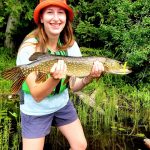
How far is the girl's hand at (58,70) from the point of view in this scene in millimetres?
3285

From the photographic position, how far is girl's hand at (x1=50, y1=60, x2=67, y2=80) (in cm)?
328

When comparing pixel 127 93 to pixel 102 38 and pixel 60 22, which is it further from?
pixel 60 22

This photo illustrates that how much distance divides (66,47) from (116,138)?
2.55 m

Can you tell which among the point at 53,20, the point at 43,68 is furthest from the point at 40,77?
the point at 53,20

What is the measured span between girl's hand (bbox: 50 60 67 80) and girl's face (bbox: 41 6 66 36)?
424 millimetres

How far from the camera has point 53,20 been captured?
3.65 m

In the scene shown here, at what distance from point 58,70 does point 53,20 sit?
1.82 feet

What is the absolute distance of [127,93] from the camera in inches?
301

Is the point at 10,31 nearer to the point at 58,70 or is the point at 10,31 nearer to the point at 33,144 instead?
the point at 33,144

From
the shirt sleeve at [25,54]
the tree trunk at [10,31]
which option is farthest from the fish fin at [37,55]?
the tree trunk at [10,31]

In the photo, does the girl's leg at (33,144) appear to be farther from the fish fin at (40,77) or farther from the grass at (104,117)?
the grass at (104,117)

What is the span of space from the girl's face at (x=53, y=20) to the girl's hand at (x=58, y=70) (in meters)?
0.42

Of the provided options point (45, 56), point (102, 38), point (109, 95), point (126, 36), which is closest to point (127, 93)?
point (109, 95)

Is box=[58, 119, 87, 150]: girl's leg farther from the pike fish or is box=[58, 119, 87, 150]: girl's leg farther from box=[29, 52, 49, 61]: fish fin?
box=[29, 52, 49, 61]: fish fin
